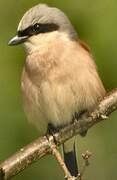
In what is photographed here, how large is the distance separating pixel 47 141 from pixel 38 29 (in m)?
1.17

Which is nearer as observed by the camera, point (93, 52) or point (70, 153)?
point (93, 52)

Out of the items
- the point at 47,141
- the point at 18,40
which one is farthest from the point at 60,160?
the point at 18,40

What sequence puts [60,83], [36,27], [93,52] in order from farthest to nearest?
[93,52] → [36,27] → [60,83]

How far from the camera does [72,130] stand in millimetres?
5906

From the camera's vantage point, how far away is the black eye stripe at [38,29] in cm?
628

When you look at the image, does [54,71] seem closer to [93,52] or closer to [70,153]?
[93,52]

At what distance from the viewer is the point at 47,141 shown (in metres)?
5.55

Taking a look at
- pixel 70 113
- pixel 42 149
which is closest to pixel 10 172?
pixel 42 149

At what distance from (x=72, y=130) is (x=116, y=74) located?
2.99 ft

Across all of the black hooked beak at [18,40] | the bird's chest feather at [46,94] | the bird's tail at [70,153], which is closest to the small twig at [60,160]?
the bird's chest feather at [46,94]

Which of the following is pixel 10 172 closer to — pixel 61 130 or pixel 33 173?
pixel 61 130

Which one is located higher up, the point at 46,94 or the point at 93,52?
the point at 93,52

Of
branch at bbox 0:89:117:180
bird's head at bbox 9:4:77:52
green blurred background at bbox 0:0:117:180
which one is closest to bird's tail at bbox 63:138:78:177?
green blurred background at bbox 0:0:117:180

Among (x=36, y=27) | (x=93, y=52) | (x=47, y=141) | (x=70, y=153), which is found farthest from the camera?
(x=70, y=153)
